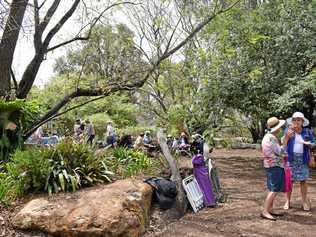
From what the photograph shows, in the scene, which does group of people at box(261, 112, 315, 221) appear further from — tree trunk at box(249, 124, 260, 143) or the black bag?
tree trunk at box(249, 124, 260, 143)

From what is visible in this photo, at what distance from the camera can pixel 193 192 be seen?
24.9ft

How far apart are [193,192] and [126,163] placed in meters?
2.08

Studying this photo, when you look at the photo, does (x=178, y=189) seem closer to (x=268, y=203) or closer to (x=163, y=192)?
(x=163, y=192)

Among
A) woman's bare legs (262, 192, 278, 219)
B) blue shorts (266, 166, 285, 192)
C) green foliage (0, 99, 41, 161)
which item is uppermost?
green foliage (0, 99, 41, 161)

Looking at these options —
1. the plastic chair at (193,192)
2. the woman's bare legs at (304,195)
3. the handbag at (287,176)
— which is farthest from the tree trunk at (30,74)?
the woman's bare legs at (304,195)

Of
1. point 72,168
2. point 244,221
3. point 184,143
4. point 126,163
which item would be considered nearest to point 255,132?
point 184,143

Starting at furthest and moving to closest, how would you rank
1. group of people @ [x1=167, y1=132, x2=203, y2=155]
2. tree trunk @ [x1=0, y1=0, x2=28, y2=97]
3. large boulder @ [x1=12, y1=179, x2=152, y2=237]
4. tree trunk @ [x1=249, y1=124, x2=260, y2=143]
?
tree trunk @ [x1=249, y1=124, x2=260, y2=143] → group of people @ [x1=167, y1=132, x2=203, y2=155] → tree trunk @ [x1=0, y1=0, x2=28, y2=97] → large boulder @ [x1=12, y1=179, x2=152, y2=237]

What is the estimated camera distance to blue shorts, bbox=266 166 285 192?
6.42 metres

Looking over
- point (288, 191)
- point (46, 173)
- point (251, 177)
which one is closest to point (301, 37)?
point (251, 177)

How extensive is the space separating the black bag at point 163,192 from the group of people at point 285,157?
1.47 m

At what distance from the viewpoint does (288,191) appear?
22.5ft

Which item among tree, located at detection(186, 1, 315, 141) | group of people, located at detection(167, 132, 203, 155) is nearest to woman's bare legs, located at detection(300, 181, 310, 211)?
group of people, located at detection(167, 132, 203, 155)

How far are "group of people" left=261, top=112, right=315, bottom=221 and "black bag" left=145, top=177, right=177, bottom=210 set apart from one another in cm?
147

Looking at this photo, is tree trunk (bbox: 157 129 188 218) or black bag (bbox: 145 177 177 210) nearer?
black bag (bbox: 145 177 177 210)
